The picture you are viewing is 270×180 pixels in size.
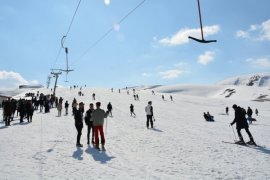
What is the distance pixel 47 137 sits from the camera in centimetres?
1455

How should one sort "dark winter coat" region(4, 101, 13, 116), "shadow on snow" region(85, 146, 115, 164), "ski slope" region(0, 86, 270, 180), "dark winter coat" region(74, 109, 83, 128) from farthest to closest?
1. "dark winter coat" region(4, 101, 13, 116)
2. "dark winter coat" region(74, 109, 83, 128)
3. "shadow on snow" region(85, 146, 115, 164)
4. "ski slope" region(0, 86, 270, 180)

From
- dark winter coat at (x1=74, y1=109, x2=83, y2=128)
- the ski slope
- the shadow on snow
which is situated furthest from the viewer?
dark winter coat at (x1=74, y1=109, x2=83, y2=128)

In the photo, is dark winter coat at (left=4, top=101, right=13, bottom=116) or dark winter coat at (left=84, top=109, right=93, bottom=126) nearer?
dark winter coat at (left=84, top=109, right=93, bottom=126)

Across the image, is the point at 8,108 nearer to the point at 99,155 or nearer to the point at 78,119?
the point at 78,119

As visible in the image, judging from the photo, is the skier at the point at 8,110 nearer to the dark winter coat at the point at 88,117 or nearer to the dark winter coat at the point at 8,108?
the dark winter coat at the point at 8,108

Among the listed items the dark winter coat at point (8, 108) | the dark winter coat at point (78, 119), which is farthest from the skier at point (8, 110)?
the dark winter coat at point (78, 119)

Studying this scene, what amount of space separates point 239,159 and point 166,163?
2504mm

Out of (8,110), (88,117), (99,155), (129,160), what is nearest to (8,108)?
(8,110)

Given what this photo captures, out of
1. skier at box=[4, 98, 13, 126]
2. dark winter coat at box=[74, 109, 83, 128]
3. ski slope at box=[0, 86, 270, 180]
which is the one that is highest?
skier at box=[4, 98, 13, 126]

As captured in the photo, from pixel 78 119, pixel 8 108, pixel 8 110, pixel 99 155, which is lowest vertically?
pixel 99 155

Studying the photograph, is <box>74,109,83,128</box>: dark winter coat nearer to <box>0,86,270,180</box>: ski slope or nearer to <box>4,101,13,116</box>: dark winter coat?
<box>0,86,270,180</box>: ski slope

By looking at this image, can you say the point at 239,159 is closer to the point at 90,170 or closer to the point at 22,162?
the point at 90,170

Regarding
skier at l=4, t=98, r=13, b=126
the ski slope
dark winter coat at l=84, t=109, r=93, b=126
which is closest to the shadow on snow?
the ski slope

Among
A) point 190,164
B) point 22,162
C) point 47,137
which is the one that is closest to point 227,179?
point 190,164
